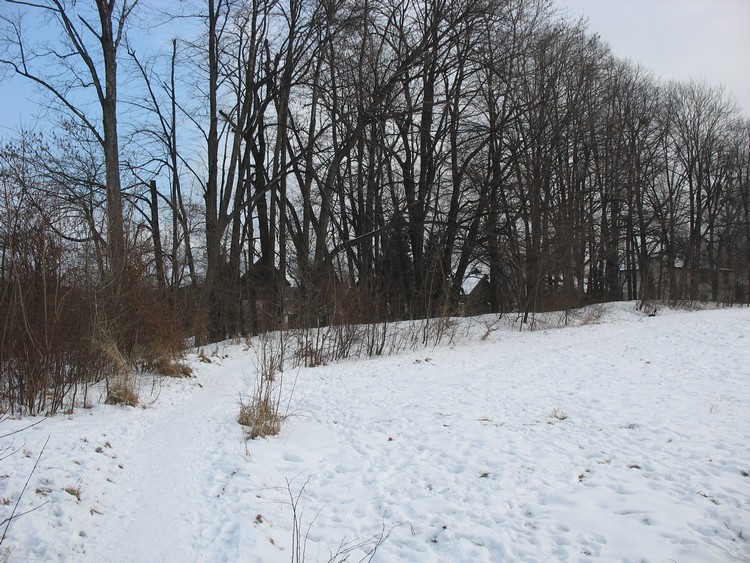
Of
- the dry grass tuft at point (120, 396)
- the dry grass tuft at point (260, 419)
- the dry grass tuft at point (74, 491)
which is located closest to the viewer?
the dry grass tuft at point (74, 491)

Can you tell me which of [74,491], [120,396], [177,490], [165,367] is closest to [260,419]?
[177,490]

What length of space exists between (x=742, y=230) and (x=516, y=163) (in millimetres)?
24584

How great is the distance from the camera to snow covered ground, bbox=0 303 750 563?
3521 millimetres

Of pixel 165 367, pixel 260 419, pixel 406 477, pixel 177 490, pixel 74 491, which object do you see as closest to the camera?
pixel 74 491

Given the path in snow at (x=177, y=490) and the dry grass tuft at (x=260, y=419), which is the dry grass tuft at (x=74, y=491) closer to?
the path in snow at (x=177, y=490)

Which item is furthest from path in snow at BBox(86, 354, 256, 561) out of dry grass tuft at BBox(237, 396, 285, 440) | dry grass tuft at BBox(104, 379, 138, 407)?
dry grass tuft at BBox(104, 379, 138, 407)

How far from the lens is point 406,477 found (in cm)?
490

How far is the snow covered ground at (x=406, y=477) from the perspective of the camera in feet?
11.6

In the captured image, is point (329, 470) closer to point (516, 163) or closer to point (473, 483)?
point (473, 483)

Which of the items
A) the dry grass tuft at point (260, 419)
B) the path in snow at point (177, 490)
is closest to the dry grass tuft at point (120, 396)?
the path in snow at point (177, 490)

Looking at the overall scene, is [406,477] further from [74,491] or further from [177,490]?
[74,491]

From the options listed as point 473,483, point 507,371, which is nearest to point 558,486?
point 473,483

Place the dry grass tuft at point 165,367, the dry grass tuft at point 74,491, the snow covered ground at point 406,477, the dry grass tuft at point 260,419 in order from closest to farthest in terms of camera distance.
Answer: the snow covered ground at point 406,477 → the dry grass tuft at point 74,491 → the dry grass tuft at point 260,419 → the dry grass tuft at point 165,367

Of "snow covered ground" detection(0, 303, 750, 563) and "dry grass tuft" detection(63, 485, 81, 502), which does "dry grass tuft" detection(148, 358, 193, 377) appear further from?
"dry grass tuft" detection(63, 485, 81, 502)
